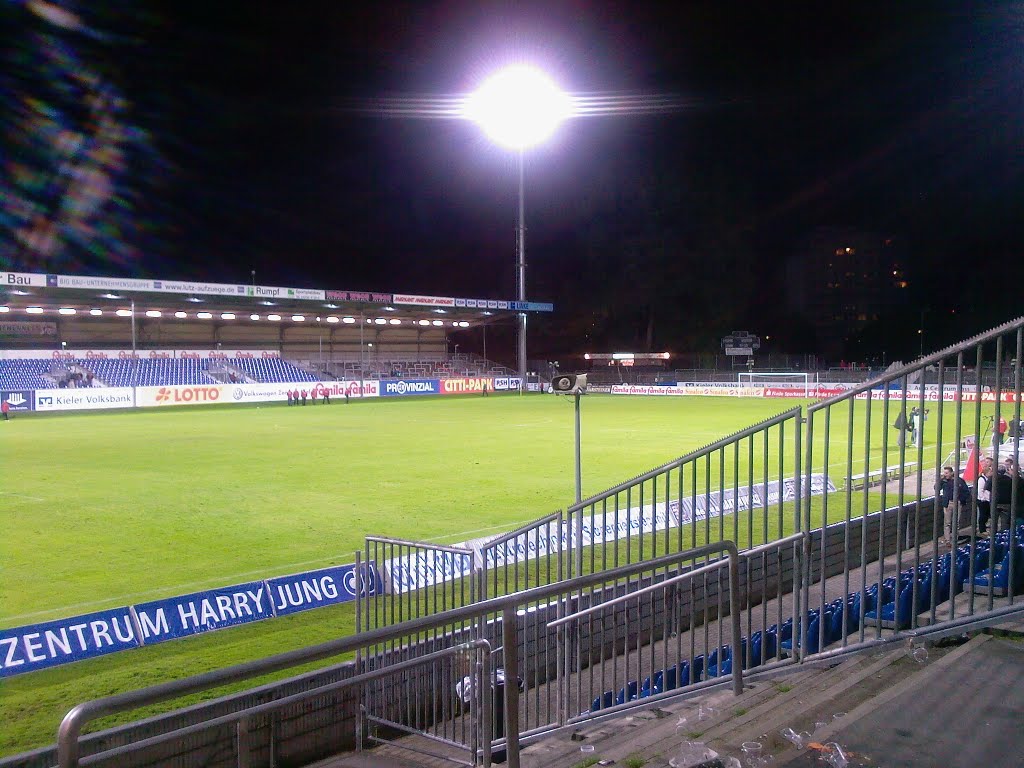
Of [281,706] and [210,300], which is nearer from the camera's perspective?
[281,706]

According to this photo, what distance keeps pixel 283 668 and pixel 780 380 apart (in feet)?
202

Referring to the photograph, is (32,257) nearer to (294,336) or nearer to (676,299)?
(294,336)

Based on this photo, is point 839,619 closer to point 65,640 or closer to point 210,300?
point 65,640

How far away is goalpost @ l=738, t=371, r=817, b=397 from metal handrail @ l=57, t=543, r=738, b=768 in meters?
50.0

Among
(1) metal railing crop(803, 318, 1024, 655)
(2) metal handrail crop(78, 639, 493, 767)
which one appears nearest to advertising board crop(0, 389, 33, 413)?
(1) metal railing crop(803, 318, 1024, 655)

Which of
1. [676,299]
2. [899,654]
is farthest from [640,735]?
[676,299]

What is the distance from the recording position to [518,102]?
3741 centimetres

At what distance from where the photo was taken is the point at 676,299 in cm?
8081

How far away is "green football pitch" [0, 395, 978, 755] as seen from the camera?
8305 mm

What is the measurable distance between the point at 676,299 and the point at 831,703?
258ft

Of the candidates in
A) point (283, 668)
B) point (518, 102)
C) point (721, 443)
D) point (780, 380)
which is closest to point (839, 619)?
point (721, 443)

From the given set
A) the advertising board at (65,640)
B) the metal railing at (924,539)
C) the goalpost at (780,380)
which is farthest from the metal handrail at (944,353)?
the goalpost at (780,380)

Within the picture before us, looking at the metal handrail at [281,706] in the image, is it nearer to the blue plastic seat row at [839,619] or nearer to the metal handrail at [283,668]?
the metal handrail at [283,668]

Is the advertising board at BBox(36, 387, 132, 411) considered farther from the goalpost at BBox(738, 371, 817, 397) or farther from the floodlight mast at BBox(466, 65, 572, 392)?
the goalpost at BBox(738, 371, 817, 397)
